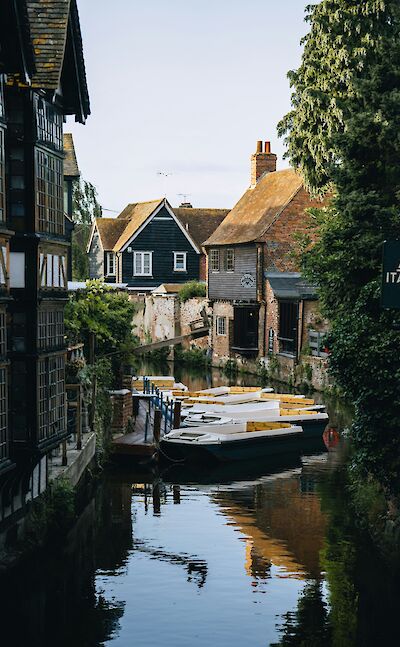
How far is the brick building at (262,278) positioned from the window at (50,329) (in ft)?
99.1

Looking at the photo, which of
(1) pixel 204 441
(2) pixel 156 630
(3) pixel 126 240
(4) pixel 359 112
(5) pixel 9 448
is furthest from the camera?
(3) pixel 126 240

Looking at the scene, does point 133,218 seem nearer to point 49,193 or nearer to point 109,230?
point 109,230

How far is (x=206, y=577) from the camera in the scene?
67.9 ft

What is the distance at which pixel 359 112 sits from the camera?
24641 millimetres

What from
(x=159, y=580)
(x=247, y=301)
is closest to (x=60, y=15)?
(x=159, y=580)

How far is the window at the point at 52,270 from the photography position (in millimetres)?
20828

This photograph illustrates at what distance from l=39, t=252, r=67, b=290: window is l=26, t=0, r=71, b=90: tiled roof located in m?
3.67

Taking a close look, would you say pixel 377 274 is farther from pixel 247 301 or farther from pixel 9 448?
pixel 247 301

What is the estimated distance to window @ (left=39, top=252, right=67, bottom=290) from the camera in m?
20.8

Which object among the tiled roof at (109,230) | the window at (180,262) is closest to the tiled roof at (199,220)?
the window at (180,262)

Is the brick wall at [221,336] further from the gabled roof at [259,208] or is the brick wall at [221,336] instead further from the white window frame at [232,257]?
the gabled roof at [259,208]

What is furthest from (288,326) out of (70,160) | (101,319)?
(101,319)

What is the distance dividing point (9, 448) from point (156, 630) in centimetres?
449

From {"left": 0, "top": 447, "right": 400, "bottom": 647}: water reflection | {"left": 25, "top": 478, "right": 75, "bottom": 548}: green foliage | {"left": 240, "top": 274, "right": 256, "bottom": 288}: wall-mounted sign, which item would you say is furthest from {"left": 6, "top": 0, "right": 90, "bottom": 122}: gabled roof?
{"left": 240, "top": 274, "right": 256, "bottom": 288}: wall-mounted sign
